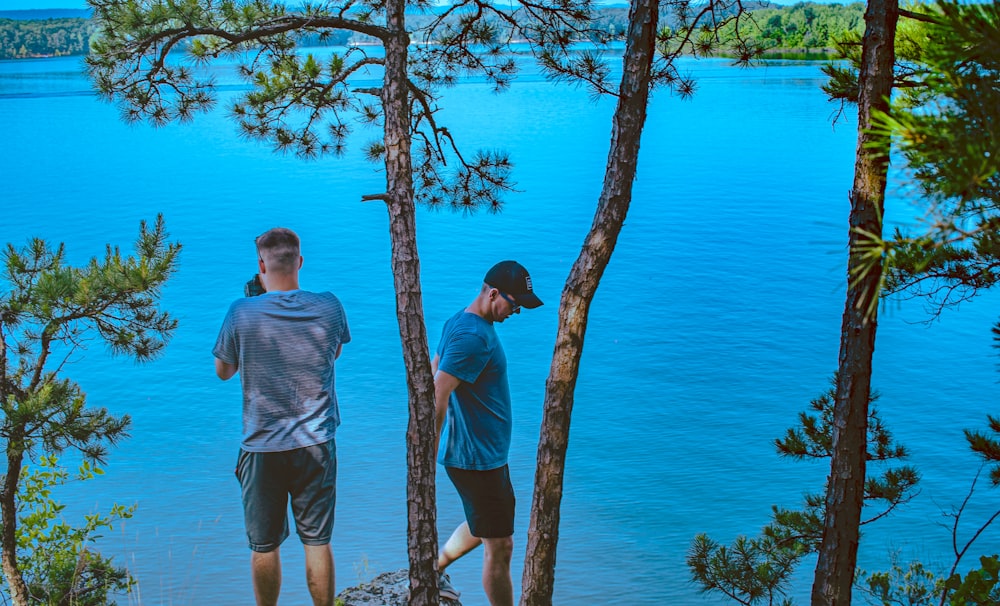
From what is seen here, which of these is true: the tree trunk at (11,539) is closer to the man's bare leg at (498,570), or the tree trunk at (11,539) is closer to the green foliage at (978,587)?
the man's bare leg at (498,570)

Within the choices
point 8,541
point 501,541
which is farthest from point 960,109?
point 8,541

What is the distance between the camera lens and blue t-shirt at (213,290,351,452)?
2797mm

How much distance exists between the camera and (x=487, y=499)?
3.19 metres

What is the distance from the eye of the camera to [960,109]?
51.7 inches

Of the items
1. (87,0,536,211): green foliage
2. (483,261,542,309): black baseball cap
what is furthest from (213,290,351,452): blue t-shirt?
(87,0,536,211): green foliage

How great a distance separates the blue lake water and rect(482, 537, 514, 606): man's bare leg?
5.29 ft

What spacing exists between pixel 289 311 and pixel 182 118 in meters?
1.41

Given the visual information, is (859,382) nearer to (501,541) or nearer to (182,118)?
(501,541)

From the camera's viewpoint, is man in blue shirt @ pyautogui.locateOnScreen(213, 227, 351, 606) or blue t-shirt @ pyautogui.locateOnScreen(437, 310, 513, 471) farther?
blue t-shirt @ pyautogui.locateOnScreen(437, 310, 513, 471)

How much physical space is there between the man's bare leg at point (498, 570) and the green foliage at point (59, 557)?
146 cm

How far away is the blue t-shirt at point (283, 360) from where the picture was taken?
280cm

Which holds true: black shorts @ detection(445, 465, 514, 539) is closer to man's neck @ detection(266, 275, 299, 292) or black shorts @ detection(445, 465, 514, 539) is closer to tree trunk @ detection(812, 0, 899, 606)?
man's neck @ detection(266, 275, 299, 292)

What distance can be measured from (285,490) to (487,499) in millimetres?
653

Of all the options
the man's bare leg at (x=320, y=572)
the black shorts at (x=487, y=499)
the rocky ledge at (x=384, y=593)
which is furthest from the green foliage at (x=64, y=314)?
the black shorts at (x=487, y=499)
